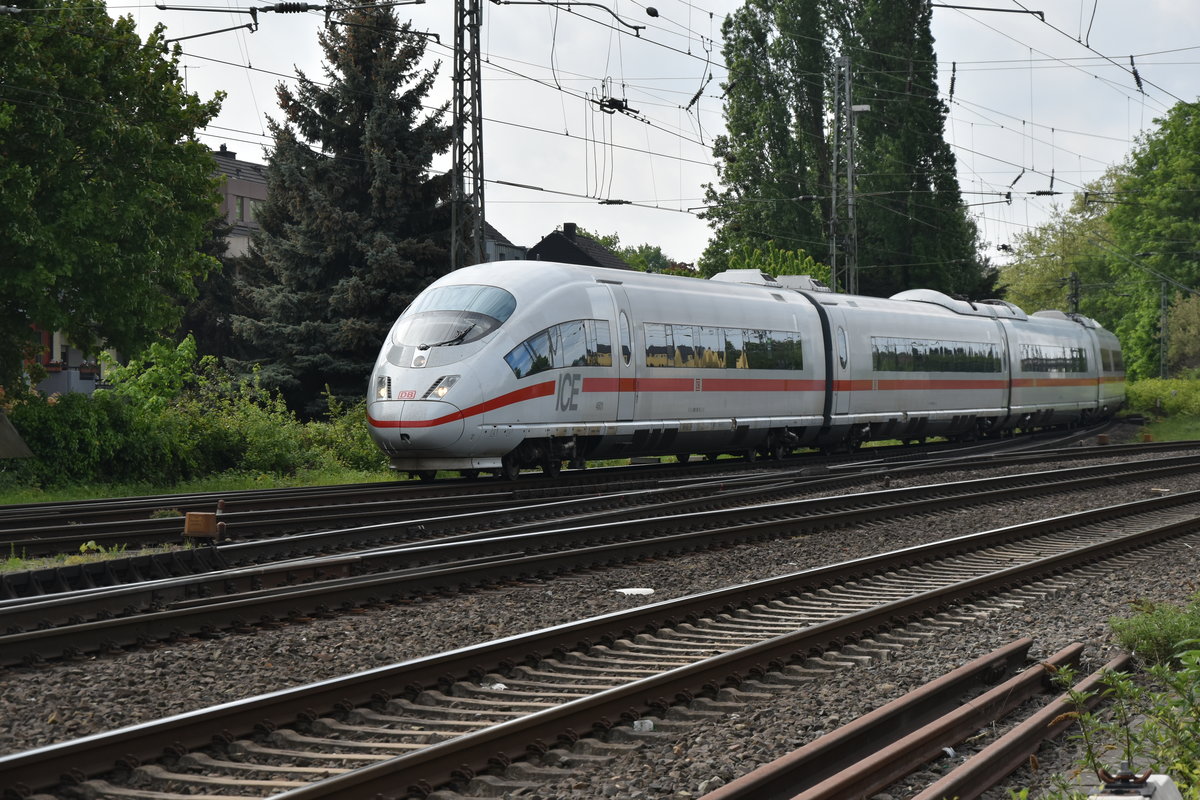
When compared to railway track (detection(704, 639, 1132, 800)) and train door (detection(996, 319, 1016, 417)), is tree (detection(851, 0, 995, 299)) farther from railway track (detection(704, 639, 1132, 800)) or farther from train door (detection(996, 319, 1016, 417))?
railway track (detection(704, 639, 1132, 800))

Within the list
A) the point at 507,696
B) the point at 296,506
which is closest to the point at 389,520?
the point at 296,506

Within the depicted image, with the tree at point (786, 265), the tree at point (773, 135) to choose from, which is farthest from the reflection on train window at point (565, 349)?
the tree at point (773, 135)

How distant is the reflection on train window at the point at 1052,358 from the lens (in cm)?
3491

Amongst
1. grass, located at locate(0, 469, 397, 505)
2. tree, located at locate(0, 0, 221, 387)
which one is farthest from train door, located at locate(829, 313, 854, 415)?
tree, located at locate(0, 0, 221, 387)

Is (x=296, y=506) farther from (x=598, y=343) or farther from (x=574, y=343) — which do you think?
(x=598, y=343)

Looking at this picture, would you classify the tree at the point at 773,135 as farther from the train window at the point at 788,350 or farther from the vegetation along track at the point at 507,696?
the vegetation along track at the point at 507,696

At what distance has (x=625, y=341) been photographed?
19312mm

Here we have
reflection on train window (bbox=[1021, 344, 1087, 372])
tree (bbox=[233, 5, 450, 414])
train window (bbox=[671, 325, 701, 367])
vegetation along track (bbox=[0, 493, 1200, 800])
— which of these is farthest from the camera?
reflection on train window (bbox=[1021, 344, 1087, 372])

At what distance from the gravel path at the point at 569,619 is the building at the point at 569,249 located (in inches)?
2477

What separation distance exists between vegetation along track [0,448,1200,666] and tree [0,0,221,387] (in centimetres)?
930

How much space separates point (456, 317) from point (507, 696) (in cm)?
1160

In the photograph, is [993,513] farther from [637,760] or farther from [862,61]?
[862,61]

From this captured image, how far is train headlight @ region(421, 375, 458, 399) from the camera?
55.0 feet

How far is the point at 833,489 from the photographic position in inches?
724
